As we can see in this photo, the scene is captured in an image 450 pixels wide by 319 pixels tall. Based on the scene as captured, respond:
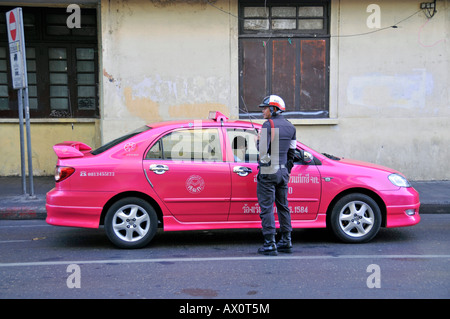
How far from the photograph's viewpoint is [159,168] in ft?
20.6

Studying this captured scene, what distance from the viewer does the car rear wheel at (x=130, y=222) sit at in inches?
245

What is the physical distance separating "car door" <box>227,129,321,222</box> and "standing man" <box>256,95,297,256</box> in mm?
312

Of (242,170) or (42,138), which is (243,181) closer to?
(242,170)

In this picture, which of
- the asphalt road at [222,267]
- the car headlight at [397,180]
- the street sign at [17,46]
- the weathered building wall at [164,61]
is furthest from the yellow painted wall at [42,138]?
the car headlight at [397,180]

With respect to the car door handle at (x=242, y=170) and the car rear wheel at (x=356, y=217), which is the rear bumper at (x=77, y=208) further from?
the car rear wheel at (x=356, y=217)

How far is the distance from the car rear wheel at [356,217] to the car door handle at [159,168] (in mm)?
2159

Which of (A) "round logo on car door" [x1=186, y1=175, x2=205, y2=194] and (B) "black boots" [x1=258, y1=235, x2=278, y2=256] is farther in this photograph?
(A) "round logo on car door" [x1=186, y1=175, x2=205, y2=194]

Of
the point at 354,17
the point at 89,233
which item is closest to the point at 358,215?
the point at 89,233

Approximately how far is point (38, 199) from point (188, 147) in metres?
4.17

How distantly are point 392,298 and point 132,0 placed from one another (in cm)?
867

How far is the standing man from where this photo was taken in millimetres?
5949

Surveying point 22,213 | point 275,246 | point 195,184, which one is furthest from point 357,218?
point 22,213

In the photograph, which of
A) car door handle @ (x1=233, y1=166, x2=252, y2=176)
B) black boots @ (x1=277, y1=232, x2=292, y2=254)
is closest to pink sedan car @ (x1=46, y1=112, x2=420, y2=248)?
car door handle @ (x1=233, y1=166, x2=252, y2=176)

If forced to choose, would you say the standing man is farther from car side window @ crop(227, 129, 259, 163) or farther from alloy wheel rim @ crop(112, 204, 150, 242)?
alloy wheel rim @ crop(112, 204, 150, 242)
